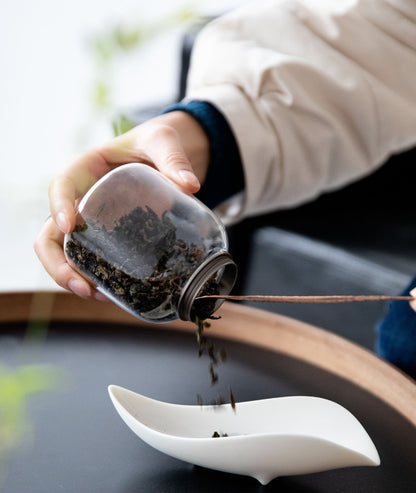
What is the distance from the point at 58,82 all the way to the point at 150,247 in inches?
52.0

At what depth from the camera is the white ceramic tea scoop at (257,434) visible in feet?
1.61

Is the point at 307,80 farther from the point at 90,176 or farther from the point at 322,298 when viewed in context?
the point at 322,298

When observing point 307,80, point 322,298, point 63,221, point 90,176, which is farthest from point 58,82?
point 322,298

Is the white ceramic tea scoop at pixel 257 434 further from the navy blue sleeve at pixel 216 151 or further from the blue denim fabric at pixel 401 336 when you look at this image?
the navy blue sleeve at pixel 216 151

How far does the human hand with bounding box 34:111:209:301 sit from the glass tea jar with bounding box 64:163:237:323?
1.1 inches

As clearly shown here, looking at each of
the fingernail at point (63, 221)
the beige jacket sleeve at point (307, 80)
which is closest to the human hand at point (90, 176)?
the fingernail at point (63, 221)

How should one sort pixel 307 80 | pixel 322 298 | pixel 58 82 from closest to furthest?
pixel 322 298 → pixel 307 80 → pixel 58 82

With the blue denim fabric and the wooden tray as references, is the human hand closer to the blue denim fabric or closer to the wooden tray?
the wooden tray

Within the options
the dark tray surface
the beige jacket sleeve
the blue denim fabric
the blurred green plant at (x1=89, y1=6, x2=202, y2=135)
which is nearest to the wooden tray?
the dark tray surface

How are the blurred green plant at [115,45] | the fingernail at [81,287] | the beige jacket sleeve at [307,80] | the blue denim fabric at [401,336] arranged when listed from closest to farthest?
1. the blurred green plant at [115,45]
2. the fingernail at [81,287]
3. the blue denim fabric at [401,336]
4. the beige jacket sleeve at [307,80]

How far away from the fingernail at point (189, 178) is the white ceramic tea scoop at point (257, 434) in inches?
7.9

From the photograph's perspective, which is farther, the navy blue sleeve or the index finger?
the navy blue sleeve

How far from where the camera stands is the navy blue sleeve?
85 centimetres

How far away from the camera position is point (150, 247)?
0.51m
